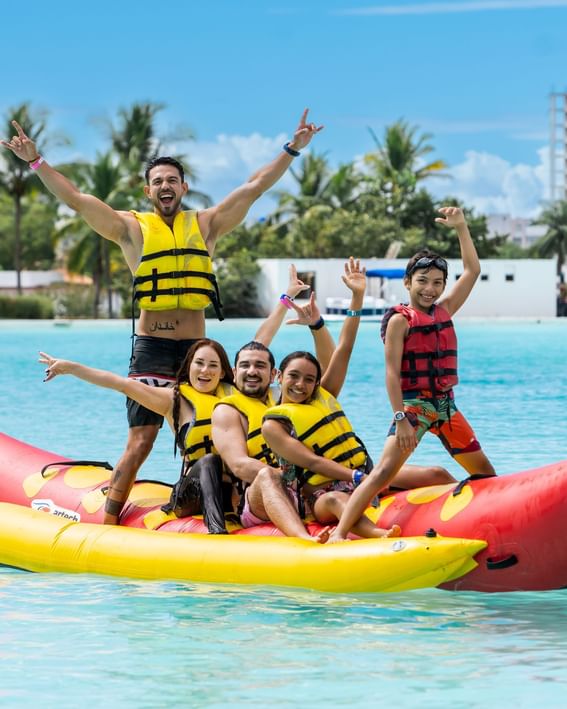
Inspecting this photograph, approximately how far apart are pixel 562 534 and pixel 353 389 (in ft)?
35.0

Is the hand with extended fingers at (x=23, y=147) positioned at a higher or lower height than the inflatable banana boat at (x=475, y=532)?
higher

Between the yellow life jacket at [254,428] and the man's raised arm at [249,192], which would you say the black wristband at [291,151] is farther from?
the yellow life jacket at [254,428]

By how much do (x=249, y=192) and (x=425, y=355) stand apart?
4.07 feet

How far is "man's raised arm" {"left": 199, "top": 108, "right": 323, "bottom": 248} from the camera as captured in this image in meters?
5.25

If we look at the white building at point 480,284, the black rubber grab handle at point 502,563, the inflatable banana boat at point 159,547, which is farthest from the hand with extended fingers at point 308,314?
the white building at point 480,284

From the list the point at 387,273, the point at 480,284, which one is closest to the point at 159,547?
the point at 387,273

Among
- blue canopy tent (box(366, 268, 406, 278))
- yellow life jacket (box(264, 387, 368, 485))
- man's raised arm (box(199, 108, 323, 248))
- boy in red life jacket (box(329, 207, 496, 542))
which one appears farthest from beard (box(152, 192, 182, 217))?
blue canopy tent (box(366, 268, 406, 278))

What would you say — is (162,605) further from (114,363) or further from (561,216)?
(561,216)

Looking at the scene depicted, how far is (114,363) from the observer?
19.2m

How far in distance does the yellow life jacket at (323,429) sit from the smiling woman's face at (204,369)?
44 cm

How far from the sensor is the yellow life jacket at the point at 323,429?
15.6ft

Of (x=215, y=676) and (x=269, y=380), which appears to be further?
(x=269, y=380)

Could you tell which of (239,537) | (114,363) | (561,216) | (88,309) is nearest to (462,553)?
(239,537)

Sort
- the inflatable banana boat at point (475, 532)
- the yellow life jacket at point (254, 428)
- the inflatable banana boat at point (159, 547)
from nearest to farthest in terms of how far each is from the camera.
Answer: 1. the inflatable banana boat at point (475, 532)
2. the inflatable banana boat at point (159, 547)
3. the yellow life jacket at point (254, 428)
